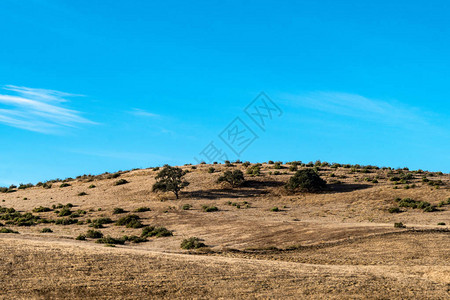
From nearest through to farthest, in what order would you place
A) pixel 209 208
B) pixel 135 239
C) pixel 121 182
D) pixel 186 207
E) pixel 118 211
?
pixel 135 239, pixel 209 208, pixel 118 211, pixel 186 207, pixel 121 182

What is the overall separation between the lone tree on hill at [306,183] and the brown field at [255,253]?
1842mm

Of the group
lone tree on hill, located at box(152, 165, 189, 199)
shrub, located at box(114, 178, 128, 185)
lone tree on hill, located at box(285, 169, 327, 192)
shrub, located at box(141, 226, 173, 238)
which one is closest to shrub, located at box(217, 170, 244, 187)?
lone tree on hill, located at box(152, 165, 189, 199)

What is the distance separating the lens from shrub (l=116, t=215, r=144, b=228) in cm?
4352

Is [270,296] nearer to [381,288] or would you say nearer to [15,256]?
[381,288]

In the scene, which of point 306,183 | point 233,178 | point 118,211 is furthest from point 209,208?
point 306,183

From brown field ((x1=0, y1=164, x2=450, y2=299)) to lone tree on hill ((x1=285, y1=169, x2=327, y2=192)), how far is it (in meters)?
1.84

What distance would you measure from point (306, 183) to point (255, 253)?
111 feet

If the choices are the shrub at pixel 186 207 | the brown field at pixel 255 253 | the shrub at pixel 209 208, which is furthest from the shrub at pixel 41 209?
the shrub at pixel 209 208

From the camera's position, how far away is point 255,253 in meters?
27.7

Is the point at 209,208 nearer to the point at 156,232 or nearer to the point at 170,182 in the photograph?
the point at 170,182

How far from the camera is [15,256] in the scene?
20828 millimetres

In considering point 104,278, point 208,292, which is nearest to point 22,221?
point 104,278

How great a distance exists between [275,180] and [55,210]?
3399cm

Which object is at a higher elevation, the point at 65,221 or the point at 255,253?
the point at 65,221
